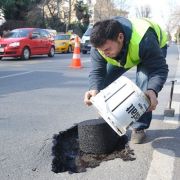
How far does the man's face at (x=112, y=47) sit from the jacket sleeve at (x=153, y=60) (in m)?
0.28

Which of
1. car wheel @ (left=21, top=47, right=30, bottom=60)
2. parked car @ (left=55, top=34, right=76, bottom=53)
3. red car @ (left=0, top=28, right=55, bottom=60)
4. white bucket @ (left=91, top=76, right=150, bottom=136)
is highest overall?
white bucket @ (left=91, top=76, right=150, bottom=136)

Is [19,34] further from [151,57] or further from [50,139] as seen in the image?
[151,57]

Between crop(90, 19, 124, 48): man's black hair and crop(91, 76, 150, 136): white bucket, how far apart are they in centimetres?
46

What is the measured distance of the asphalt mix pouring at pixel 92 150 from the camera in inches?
147

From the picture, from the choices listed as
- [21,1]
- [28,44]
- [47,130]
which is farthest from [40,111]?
[21,1]

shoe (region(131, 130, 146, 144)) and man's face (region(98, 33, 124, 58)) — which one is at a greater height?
man's face (region(98, 33, 124, 58))

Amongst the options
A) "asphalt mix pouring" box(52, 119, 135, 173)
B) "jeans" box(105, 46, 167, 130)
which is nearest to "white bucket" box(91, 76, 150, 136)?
"asphalt mix pouring" box(52, 119, 135, 173)

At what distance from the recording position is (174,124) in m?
5.09

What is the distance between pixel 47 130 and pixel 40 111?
3.86ft

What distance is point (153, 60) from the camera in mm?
3715

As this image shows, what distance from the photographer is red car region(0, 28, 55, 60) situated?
16953 mm

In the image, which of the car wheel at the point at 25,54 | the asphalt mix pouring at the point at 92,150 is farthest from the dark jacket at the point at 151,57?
the car wheel at the point at 25,54

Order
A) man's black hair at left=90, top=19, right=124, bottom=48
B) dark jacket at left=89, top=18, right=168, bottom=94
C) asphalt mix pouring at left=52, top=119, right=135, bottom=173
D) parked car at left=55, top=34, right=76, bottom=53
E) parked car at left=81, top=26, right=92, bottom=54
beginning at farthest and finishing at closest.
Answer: parked car at left=55, top=34, right=76, bottom=53, parked car at left=81, top=26, right=92, bottom=54, asphalt mix pouring at left=52, top=119, right=135, bottom=173, dark jacket at left=89, top=18, right=168, bottom=94, man's black hair at left=90, top=19, right=124, bottom=48

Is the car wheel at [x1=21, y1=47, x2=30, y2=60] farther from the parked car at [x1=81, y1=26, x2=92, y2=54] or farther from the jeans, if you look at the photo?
the jeans
